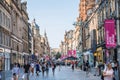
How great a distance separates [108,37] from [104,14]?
834 inches

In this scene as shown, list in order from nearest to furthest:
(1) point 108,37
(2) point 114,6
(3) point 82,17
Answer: (1) point 108,37 → (2) point 114,6 → (3) point 82,17

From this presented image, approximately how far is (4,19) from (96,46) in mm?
18698

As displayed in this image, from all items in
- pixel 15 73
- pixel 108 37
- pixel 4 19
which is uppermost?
pixel 4 19

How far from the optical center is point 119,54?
40.6 metres

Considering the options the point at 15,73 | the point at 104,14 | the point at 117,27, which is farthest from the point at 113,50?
→ the point at 15,73

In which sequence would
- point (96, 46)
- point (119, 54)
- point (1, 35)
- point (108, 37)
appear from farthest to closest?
point (96, 46)
point (1, 35)
point (119, 54)
point (108, 37)

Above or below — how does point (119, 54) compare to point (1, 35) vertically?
below

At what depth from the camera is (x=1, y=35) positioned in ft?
173

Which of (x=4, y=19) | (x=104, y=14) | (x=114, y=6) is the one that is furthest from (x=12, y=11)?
(x=114, y=6)

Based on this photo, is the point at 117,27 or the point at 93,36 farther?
the point at 93,36

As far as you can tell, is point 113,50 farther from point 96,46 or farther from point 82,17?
point 82,17

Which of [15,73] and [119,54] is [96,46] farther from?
[15,73]


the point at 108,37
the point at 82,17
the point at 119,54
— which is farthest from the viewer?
the point at 82,17

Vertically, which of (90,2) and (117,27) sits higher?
(90,2)
